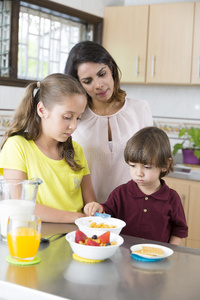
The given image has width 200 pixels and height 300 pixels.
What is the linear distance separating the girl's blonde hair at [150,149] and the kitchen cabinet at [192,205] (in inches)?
69.0

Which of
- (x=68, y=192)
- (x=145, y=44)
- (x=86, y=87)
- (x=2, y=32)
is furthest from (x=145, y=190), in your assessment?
(x=145, y=44)

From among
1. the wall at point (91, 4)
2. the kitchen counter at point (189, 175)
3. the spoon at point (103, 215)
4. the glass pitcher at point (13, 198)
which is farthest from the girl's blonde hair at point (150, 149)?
the wall at point (91, 4)

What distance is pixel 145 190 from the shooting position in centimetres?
179

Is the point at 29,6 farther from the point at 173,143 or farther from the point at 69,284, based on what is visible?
the point at 69,284

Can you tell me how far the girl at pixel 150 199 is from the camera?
172cm

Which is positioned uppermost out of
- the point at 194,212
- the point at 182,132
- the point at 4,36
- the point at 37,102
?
the point at 4,36

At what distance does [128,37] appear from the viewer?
4.01 m

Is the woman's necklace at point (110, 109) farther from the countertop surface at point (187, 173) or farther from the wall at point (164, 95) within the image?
the wall at point (164, 95)

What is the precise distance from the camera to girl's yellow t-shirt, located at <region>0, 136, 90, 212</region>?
1618mm

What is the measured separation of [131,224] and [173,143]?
252 cm

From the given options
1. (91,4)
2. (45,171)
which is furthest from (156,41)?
(45,171)

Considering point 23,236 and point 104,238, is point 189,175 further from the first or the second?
point 23,236

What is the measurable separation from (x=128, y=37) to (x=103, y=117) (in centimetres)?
209

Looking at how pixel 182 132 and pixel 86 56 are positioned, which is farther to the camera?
pixel 182 132
